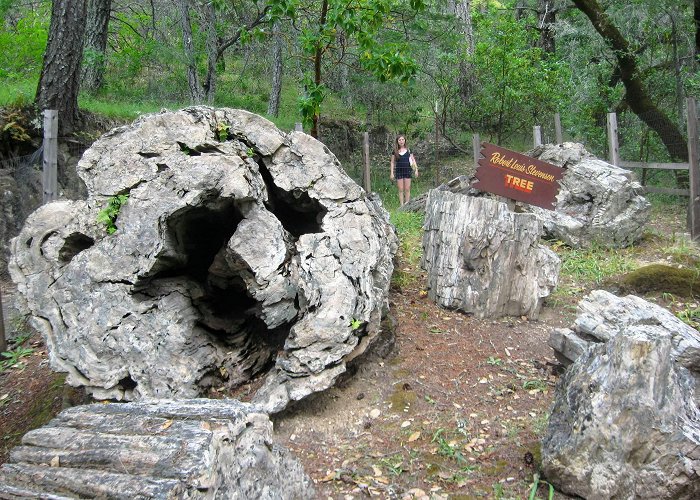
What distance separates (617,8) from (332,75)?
20.9 feet

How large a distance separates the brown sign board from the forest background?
3650mm

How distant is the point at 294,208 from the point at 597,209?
5357mm

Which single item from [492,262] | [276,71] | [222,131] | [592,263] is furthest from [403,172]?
[222,131]

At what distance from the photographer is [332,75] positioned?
14.2 m

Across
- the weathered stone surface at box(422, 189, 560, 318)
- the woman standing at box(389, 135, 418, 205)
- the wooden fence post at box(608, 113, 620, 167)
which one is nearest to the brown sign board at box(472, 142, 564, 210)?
the weathered stone surface at box(422, 189, 560, 318)

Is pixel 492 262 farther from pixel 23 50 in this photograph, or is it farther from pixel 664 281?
pixel 23 50

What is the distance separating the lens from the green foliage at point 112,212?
366cm

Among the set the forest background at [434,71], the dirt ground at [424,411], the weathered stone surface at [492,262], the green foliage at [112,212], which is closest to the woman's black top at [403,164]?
the forest background at [434,71]

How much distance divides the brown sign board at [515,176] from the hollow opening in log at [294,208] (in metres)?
2.23

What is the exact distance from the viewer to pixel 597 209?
8.27 m

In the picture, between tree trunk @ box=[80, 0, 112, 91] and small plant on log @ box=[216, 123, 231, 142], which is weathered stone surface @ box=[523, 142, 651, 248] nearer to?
small plant on log @ box=[216, 123, 231, 142]

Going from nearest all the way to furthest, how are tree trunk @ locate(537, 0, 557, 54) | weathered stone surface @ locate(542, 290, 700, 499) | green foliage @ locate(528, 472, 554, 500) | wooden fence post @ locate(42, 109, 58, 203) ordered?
weathered stone surface @ locate(542, 290, 700, 499) → green foliage @ locate(528, 472, 554, 500) → wooden fence post @ locate(42, 109, 58, 203) → tree trunk @ locate(537, 0, 557, 54)

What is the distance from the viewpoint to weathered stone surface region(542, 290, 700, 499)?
2754 mm

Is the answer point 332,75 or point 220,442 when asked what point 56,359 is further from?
point 332,75
